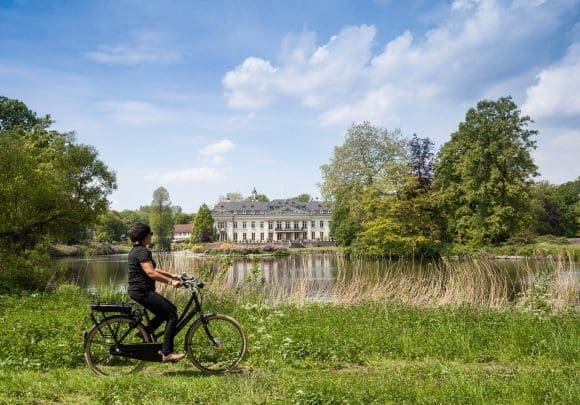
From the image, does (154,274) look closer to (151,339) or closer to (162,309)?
(162,309)

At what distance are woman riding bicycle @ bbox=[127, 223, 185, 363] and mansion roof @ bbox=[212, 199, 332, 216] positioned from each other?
99530 mm

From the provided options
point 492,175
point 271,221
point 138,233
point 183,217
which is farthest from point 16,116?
point 183,217

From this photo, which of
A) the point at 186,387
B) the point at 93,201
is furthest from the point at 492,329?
the point at 93,201

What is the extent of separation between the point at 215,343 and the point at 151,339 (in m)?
0.75

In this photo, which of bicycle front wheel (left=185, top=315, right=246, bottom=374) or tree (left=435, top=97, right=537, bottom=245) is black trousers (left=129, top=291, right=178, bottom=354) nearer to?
bicycle front wheel (left=185, top=315, right=246, bottom=374)

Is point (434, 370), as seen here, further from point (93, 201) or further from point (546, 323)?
point (93, 201)

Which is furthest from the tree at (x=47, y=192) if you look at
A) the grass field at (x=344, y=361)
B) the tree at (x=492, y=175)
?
the tree at (x=492, y=175)

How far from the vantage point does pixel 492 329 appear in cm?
796

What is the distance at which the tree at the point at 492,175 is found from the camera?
133ft

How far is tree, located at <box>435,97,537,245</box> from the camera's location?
133ft

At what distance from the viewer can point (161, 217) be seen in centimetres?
8369

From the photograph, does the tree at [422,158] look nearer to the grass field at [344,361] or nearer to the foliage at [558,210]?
the foliage at [558,210]

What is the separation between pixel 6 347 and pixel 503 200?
40731mm

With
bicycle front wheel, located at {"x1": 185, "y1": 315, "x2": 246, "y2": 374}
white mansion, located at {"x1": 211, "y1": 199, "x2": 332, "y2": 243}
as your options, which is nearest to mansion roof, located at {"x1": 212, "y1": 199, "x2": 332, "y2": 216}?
white mansion, located at {"x1": 211, "y1": 199, "x2": 332, "y2": 243}
